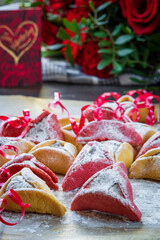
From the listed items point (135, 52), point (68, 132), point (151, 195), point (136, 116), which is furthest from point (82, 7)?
point (151, 195)

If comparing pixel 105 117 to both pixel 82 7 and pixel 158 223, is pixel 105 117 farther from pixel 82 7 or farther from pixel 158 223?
pixel 82 7

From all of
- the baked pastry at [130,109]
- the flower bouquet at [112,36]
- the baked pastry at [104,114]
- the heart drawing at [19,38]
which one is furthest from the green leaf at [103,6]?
the baked pastry at [104,114]

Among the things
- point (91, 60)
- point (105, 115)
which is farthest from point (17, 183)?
point (91, 60)

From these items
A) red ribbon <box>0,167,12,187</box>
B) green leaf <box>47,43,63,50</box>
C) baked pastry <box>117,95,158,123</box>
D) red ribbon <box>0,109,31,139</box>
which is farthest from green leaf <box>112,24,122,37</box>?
red ribbon <box>0,167,12,187</box>

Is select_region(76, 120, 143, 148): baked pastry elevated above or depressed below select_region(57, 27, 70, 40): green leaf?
below

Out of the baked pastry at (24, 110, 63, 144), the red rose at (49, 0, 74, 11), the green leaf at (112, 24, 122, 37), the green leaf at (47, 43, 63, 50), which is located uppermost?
the red rose at (49, 0, 74, 11)

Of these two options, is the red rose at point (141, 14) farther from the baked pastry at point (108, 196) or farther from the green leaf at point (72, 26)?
the baked pastry at point (108, 196)

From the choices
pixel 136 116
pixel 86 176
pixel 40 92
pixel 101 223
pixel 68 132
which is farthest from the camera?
pixel 40 92

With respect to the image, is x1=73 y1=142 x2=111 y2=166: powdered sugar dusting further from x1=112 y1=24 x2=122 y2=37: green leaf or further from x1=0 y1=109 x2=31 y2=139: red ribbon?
x1=112 y1=24 x2=122 y2=37: green leaf
